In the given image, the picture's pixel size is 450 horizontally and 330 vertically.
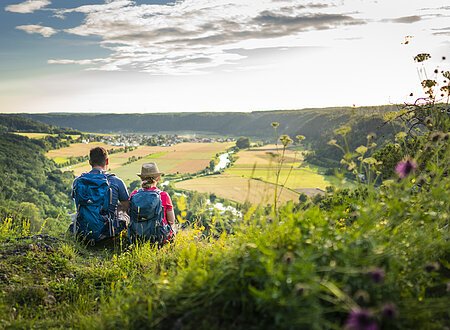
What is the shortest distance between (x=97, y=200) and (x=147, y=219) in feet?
2.53

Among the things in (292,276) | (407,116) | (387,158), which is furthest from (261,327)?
(387,158)

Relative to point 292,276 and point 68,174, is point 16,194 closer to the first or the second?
point 68,174

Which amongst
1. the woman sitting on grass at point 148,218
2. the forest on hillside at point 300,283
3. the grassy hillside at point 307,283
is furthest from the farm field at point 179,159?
the grassy hillside at point 307,283

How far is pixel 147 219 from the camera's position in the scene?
561cm

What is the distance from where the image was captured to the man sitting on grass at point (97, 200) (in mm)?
5637

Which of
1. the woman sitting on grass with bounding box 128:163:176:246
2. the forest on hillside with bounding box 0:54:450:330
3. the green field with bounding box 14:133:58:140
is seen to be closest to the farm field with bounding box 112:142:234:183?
the green field with bounding box 14:133:58:140

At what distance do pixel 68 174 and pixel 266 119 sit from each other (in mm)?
67300

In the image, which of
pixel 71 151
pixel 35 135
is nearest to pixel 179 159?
pixel 71 151

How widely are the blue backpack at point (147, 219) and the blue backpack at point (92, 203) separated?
15.5 inches

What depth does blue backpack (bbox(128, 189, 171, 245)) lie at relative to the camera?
5.56m

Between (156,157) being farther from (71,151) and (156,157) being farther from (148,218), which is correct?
(148,218)

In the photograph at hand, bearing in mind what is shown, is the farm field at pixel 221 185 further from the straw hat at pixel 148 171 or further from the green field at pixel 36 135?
the green field at pixel 36 135

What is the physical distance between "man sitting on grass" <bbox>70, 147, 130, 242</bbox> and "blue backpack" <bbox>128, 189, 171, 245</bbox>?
0.31 metres

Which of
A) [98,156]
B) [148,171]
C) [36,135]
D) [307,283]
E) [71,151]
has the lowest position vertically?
[71,151]
